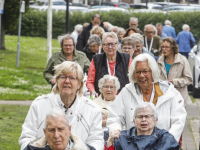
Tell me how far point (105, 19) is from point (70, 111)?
33184mm

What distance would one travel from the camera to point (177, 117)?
5941mm

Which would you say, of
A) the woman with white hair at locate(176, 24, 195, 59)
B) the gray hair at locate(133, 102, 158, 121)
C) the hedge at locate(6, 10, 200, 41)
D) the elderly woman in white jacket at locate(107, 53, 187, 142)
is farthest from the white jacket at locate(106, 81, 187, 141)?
the hedge at locate(6, 10, 200, 41)

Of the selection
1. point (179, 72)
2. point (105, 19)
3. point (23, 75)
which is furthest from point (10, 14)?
point (179, 72)

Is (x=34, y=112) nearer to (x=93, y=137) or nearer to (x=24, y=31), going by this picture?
(x=93, y=137)

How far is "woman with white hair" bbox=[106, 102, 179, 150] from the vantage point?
18.4ft

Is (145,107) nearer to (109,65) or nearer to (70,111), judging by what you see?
(70,111)

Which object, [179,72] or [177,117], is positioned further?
[179,72]

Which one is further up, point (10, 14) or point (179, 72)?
point (10, 14)

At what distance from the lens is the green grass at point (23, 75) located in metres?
16.2

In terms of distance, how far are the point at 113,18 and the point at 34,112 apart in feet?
110

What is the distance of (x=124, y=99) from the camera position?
611 centimetres

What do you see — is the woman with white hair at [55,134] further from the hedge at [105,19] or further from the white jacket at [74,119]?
the hedge at [105,19]

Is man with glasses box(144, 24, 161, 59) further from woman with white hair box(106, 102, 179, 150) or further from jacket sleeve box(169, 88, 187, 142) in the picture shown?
woman with white hair box(106, 102, 179, 150)

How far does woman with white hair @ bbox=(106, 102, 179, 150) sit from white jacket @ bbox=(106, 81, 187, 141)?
0.23 metres
